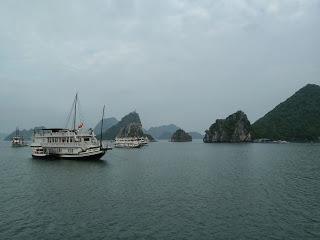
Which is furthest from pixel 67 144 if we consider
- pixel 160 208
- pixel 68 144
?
pixel 160 208

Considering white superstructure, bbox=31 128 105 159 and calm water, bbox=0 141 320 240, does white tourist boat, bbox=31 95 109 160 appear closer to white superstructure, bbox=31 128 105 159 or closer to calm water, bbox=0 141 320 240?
white superstructure, bbox=31 128 105 159

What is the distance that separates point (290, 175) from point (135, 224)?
45.9m

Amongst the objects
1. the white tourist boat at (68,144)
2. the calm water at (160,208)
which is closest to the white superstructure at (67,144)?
the white tourist boat at (68,144)

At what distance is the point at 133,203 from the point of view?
43.2m

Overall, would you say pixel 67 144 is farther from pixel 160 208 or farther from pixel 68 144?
pixel 160 208

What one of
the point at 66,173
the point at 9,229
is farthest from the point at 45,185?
the point at 9,229

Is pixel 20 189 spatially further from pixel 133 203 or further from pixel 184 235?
pixel 184 235

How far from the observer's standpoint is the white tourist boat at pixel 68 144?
9825 cm

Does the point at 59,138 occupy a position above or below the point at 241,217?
above

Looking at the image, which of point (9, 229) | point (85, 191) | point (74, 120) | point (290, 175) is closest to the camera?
point (9, 229)

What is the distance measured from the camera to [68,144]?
332 feet

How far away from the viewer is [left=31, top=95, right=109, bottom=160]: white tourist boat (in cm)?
9825

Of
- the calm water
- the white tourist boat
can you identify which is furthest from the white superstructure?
the calm water

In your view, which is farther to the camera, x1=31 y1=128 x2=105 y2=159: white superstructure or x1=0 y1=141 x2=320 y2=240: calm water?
x1=31 y1=128 x2=105 y2=159: white superstructure
